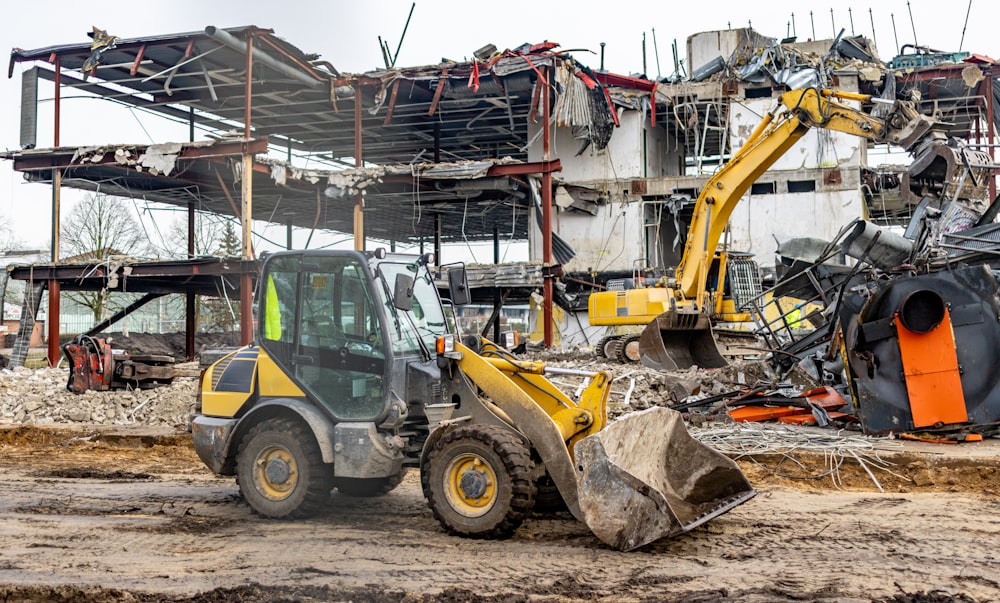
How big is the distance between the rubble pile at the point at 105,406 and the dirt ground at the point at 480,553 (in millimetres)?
6652

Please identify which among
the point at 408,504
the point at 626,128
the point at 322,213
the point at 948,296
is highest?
the point at 626,128

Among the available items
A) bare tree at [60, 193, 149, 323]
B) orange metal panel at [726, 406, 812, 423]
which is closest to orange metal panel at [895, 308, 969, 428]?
orange metal panel at [726, 406, 812, 423]

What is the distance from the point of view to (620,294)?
19.0 m

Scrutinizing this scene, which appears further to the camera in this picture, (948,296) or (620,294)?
(620,294)

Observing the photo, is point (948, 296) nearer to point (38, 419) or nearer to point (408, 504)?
point (408, 504)

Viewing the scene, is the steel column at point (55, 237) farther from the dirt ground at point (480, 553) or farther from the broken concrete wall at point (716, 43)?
the broken concrete wall at point (716, 43)

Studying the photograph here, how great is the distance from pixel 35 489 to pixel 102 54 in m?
17.2

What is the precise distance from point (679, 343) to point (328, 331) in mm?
11945

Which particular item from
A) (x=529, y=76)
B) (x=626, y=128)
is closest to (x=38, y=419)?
(x=529, y=76)

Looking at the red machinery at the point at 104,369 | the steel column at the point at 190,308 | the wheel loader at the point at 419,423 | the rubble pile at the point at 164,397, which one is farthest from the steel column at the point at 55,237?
the wheel loader at the point at 419,423

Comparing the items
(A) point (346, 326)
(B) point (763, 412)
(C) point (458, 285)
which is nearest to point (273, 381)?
(A) point (346, 326)

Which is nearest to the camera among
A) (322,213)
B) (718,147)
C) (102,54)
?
(102,54)

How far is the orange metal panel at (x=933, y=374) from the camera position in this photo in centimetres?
1012

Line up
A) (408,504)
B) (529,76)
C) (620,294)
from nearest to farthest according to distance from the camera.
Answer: (408,504) < (620,294) < (529,76)
